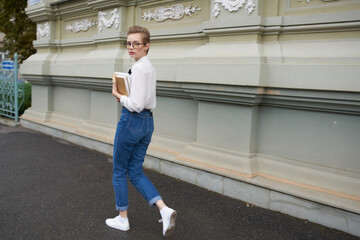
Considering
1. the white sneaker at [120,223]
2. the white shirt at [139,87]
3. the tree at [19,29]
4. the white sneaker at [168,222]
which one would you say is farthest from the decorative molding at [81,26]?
the tree at [19,29]

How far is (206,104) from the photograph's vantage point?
Result: 4.08 m

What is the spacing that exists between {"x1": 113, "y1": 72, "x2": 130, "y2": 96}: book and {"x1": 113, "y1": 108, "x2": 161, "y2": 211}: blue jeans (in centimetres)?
16

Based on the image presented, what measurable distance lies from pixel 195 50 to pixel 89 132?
2.80 meters

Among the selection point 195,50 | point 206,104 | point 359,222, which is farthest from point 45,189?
point 359,222

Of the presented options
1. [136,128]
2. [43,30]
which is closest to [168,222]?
[136,128]

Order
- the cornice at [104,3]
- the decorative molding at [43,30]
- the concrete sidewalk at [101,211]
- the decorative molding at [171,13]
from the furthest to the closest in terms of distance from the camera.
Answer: the decorative molding at [43,30] → the cornice at [104,3] → the decorative molding at [171,13] → the concrete sidewalk at [101,211]

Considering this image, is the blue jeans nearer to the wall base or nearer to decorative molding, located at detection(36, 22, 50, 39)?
the wall base

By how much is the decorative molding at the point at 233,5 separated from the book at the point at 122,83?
5.80ft

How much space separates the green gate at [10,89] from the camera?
7809 millimetres

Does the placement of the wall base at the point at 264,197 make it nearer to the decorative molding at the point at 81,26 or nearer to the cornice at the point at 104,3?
the cornice at the point at 104,3

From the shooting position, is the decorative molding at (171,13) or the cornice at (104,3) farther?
the cornice at (104,3)

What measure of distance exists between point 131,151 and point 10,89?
6545 millimetres

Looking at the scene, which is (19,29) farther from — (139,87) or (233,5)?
(139,87)

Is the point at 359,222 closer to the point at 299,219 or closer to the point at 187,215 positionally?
the point at 299,219
